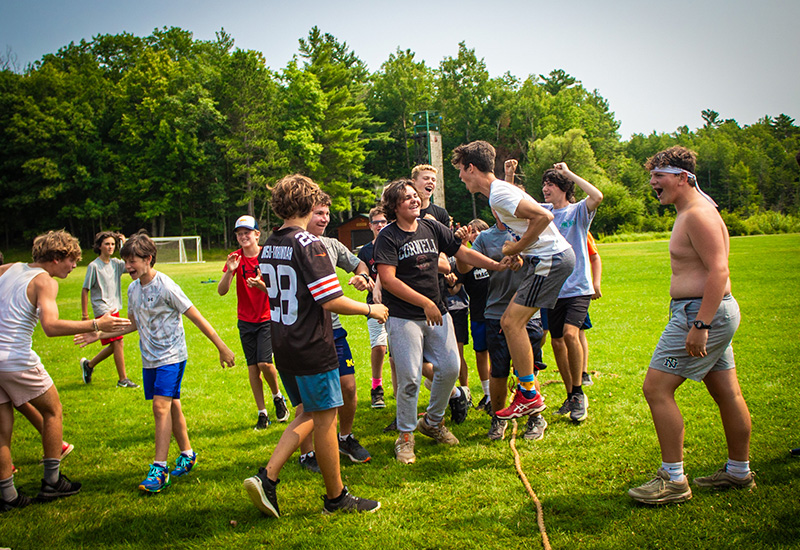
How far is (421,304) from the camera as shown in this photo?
14.3ft

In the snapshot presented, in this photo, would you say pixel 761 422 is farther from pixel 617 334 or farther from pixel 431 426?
pixel 617 334

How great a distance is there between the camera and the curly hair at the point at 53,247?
421 centimetres

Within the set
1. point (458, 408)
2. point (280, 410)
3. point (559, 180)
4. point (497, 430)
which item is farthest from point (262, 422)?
point (559, 180)

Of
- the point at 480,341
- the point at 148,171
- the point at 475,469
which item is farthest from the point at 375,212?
the point at 148,171

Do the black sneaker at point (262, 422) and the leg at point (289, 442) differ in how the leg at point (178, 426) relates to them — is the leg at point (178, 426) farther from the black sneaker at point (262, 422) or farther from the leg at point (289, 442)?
the leg at point (289, 442)

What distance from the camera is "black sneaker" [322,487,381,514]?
3707 mm

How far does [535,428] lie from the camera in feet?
16.2

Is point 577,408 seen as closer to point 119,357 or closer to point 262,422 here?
point 262,422

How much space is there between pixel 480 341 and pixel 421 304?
184 cm

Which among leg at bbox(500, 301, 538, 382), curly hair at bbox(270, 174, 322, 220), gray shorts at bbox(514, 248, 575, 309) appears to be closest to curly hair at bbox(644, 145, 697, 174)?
gray shorts at bbox(514, 248, 575, 309)

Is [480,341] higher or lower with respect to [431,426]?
higher

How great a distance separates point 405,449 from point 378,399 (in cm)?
177

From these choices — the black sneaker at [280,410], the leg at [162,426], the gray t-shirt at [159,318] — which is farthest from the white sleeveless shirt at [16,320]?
the black sneaker at [280,410]

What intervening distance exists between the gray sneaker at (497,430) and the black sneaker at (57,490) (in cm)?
370
